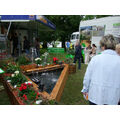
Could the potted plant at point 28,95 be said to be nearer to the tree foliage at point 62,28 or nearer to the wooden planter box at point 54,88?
the wooden planter box at point 54,88

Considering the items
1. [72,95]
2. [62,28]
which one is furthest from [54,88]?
[62,28]

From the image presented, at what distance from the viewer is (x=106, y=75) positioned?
55.9 inches

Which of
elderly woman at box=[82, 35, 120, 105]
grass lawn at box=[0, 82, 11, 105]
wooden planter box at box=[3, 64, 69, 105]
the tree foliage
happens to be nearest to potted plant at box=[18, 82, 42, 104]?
wooden planter box at box=[3, 64, 69, 105]

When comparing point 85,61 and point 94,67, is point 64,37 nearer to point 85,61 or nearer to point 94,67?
point 85,61

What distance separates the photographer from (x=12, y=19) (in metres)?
5.64

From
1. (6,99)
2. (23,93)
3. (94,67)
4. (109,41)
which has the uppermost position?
(109,41)

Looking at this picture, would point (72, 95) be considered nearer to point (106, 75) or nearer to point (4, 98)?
point (4, 98)

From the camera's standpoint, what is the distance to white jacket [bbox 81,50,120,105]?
1399mm

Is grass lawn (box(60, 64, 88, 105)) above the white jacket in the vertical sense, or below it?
below

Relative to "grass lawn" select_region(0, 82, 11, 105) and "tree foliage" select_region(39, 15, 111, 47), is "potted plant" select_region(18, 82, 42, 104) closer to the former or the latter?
"grass lawn" select_region(0, 82, 11, 105)

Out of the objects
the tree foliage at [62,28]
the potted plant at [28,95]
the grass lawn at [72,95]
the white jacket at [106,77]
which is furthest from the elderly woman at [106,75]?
the tree foliage at [62,28]

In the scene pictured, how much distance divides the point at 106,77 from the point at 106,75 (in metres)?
0.03

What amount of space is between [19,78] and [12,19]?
13.0 feet

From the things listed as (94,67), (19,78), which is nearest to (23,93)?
(19,78)
